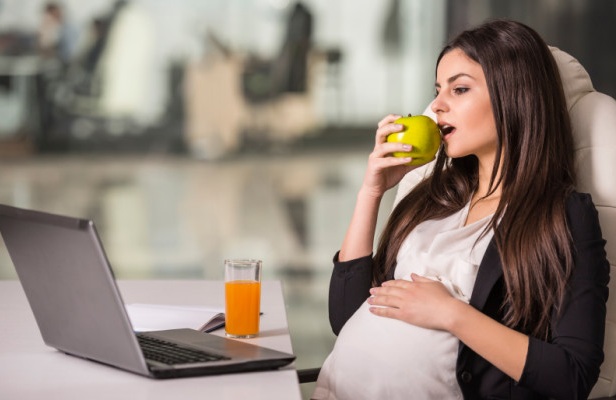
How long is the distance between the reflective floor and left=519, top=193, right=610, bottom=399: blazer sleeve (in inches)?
73.3

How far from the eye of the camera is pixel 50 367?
131 cm

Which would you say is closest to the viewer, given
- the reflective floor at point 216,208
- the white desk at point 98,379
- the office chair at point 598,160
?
the white desk at point 98,379

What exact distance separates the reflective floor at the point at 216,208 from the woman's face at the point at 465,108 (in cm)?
168

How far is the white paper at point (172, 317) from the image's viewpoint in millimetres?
1550

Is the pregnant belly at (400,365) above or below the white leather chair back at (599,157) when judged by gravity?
below

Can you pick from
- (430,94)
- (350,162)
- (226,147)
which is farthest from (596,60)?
(226,147)

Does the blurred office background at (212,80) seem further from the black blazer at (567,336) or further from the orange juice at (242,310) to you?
the orange juice at (242,310)

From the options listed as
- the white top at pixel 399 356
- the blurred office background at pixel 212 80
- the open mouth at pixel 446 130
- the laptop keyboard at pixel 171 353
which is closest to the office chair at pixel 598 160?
the white top at pixel 399 356

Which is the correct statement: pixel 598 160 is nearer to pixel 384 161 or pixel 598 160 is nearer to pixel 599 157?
pixel 599 157

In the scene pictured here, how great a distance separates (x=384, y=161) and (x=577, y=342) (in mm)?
509

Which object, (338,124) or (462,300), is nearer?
(462,300)

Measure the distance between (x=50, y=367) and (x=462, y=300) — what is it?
2.15ft

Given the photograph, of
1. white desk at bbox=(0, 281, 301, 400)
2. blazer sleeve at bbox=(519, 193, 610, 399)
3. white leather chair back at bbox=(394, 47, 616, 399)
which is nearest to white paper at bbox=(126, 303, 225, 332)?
white desk at bbox=(0, 281, 301, 400)

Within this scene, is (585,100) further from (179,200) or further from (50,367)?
(179,200)
